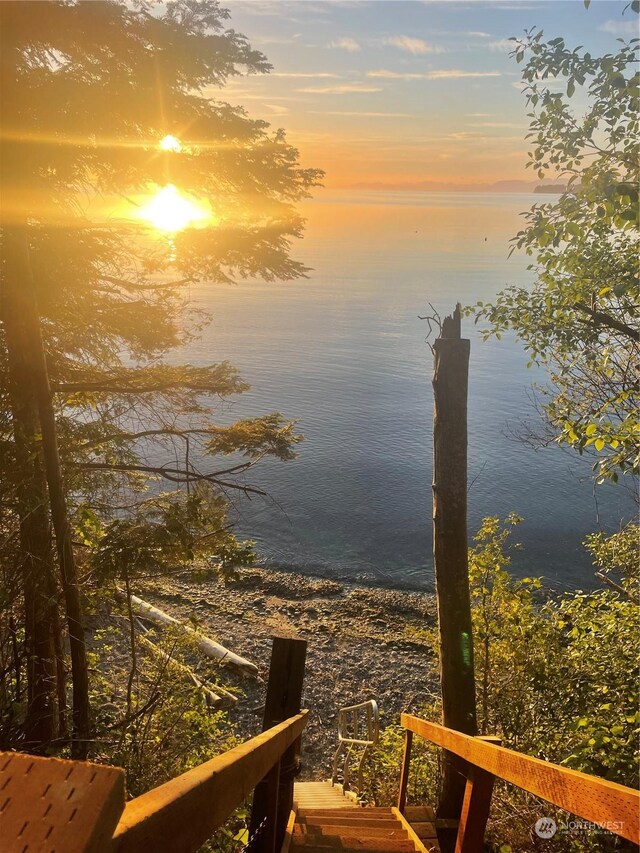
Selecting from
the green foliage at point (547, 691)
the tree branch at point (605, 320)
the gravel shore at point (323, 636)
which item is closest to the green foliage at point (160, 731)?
the green foliage at point (547, 691)

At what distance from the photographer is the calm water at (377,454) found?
24391 mm

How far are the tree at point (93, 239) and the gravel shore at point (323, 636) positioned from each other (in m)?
8.55

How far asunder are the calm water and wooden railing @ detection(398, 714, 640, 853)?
396cm

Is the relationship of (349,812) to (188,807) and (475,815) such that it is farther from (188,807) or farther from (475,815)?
(188,807)

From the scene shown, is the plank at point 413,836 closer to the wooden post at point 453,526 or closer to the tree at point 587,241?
the wooden post at point 453,526

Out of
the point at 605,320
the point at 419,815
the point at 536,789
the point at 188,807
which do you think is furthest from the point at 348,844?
the point at 605,320

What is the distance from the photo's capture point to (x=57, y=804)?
701mm

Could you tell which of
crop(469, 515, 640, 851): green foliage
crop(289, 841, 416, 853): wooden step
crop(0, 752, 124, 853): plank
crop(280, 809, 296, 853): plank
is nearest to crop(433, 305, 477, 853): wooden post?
crop(469, 515, 640, 851): green foliage

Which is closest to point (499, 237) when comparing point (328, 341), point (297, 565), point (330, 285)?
point (330, 285)

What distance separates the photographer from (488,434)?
34906 mm

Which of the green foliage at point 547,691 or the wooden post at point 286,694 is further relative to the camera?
the green foliage at point 547,691

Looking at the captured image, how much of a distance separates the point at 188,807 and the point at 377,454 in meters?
32.8

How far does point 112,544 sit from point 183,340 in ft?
12.8

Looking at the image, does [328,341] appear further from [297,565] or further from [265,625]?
[265,625]
